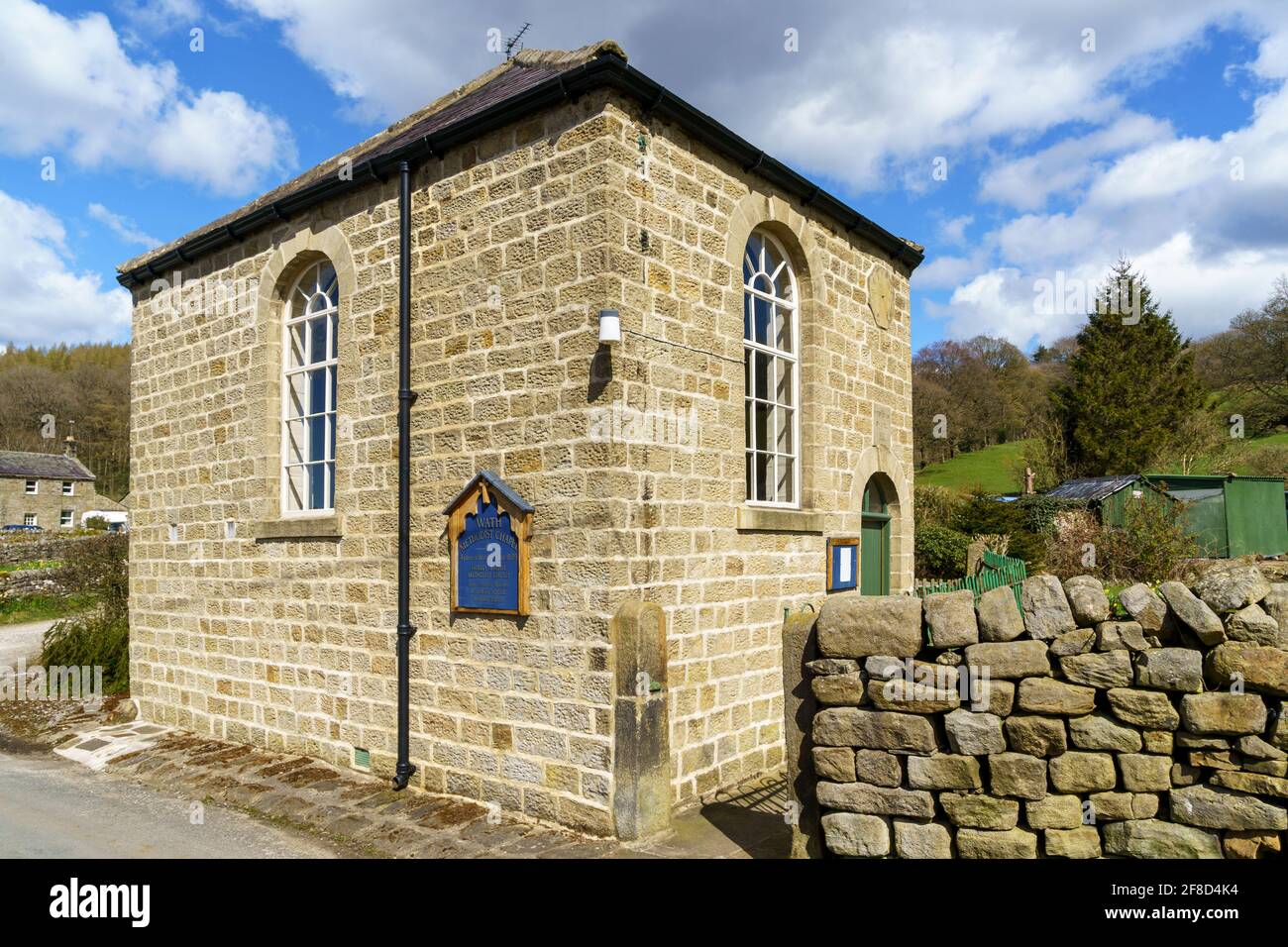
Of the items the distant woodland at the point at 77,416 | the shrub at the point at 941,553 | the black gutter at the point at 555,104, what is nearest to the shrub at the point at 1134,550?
the shrub at the point at 941,553

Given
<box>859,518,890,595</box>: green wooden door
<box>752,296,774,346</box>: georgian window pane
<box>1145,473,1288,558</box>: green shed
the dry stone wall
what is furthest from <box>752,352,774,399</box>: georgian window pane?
<box>1145,473,1288,558</box>: green shed

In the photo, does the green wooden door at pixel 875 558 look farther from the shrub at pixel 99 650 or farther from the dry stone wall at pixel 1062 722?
the shrub at pixel 99 650

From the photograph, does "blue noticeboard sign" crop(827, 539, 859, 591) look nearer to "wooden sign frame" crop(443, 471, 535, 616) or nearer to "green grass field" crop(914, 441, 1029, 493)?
"wooden sign frame" crop(443, 471, 535, 616)

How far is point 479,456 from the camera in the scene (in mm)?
6621

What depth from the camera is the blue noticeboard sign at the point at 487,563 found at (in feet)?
20.4

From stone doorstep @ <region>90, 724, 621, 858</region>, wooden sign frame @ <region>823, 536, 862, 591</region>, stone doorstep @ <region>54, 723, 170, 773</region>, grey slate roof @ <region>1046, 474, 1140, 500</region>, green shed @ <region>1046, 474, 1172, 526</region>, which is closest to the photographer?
stone doorstep @ <region>90, 724, 621, 858</region>

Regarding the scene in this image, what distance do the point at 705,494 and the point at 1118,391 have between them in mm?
27415

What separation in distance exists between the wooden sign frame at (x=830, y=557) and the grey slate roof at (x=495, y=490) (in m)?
3.35

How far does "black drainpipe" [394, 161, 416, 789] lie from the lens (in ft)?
22.8

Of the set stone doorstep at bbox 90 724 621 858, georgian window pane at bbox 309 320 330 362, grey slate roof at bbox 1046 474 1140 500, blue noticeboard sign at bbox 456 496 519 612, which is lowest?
stone doorstep at bbox 90 724 621 858

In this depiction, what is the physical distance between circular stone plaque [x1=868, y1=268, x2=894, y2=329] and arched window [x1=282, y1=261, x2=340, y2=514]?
5621 mm

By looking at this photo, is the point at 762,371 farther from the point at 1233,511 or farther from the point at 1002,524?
the point at 1233,511
